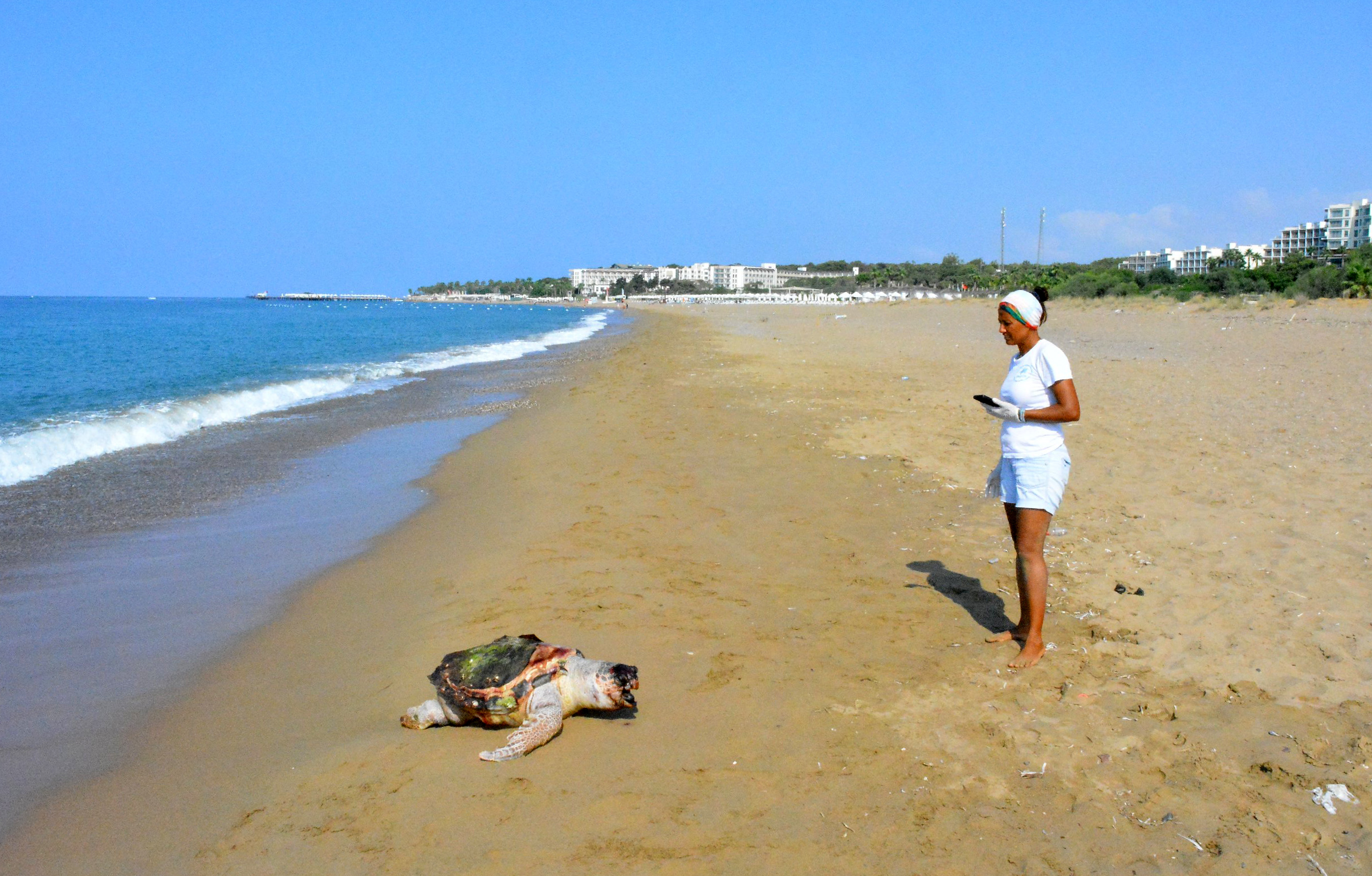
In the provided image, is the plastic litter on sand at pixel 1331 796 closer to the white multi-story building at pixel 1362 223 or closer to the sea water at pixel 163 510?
the sea water at pixel 163 510

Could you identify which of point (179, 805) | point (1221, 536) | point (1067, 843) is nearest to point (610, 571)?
point (179, 805)

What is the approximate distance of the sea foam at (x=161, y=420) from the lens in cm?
1001

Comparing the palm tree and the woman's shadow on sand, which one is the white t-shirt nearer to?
the woman's shadow on sand

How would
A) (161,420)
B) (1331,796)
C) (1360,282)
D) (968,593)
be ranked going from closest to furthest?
(1331,796) → (968,593) → (161,420) → (1360,282)

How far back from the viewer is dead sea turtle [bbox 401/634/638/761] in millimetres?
Result: 3389

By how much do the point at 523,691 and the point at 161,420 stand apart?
39.0 ft

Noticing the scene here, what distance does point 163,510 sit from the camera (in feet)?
24.8

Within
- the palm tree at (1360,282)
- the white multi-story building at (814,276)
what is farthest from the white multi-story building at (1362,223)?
the white multi-story building at (814,276)

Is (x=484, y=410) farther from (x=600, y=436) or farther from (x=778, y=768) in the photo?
(x=778, y=768)

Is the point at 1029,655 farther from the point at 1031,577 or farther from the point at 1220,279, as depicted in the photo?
the point at 1220,279

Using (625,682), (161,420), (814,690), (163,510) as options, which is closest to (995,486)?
(814,690)

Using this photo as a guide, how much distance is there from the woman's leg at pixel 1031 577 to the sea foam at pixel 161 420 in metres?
9.94

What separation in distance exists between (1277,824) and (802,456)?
20.1 ft

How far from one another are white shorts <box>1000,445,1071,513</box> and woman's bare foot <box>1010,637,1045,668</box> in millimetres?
626
